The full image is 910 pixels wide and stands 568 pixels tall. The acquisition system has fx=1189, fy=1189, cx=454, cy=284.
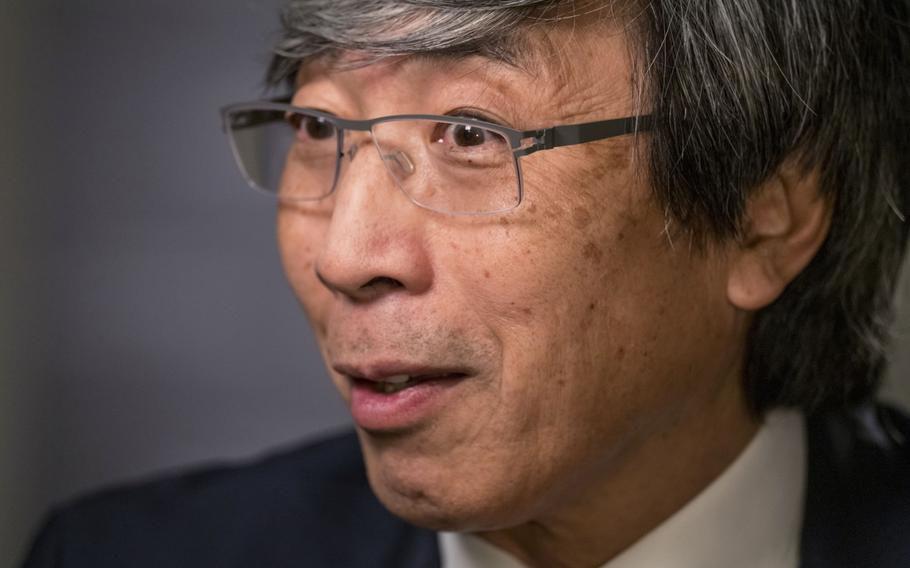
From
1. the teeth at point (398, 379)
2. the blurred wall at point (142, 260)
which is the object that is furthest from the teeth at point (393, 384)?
the blurred wall at point (142, 260)

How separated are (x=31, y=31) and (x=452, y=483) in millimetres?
1685

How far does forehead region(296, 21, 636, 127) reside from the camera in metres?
1.35

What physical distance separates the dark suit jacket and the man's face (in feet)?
1.21

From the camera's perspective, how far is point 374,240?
135cm

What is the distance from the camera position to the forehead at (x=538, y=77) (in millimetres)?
1346

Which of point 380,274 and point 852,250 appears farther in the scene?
point 852,250

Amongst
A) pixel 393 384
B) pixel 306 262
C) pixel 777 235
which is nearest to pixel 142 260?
pixel 306 262

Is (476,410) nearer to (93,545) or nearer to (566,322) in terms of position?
(566,322)

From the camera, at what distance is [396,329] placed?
4.47ft

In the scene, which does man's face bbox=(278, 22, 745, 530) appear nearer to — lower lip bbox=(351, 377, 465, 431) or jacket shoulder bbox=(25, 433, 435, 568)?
lower lip bbox=(351, 377, 465, 431)

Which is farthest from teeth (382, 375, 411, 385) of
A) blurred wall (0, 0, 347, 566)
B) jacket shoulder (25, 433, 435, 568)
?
blurred wall (0, 0, 347, 566)

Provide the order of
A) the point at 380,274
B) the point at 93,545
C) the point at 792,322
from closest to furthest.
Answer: the point at 380,274, the point at 792,322, the point at 93,545

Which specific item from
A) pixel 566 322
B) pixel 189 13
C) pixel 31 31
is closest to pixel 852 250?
pixel 566 322

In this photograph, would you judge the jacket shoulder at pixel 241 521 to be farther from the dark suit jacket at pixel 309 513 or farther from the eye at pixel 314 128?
the eye at pixel 314 128
